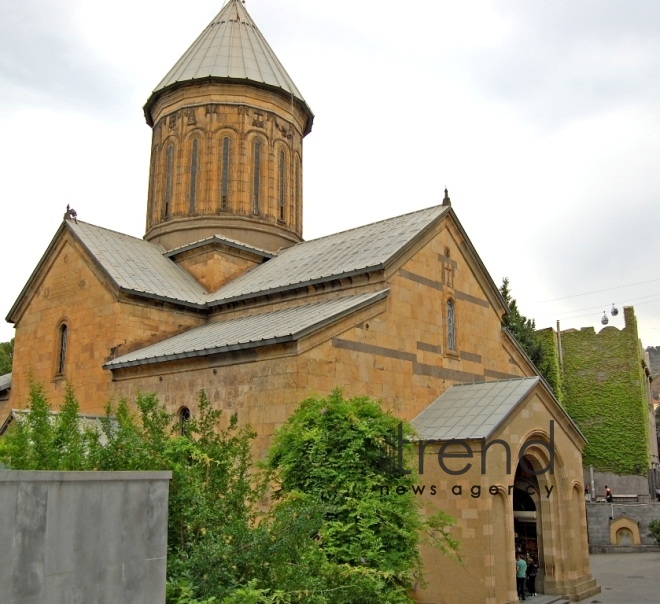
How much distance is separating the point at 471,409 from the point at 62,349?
32.5 ft

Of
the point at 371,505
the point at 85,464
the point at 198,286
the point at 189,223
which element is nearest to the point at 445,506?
the point at 371,505

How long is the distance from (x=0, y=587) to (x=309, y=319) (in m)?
8.32

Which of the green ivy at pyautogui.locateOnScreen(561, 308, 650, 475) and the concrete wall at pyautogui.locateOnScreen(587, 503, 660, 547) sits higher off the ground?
the green ivy at pyautogui.locateOnScreen(561, 308, 650, 475)

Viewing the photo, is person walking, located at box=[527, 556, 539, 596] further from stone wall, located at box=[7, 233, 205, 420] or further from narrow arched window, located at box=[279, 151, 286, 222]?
narrow arched window, located at box=[279, 151, 286, 222]

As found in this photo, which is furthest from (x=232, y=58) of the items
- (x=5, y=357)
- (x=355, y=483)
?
(x=5, y=357)

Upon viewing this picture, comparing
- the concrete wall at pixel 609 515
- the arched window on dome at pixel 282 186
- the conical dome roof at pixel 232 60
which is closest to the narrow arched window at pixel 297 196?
the arched window on dome at pixel 282 186

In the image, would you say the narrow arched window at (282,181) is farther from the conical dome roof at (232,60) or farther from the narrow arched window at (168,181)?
the narrow arched window at (168,181)

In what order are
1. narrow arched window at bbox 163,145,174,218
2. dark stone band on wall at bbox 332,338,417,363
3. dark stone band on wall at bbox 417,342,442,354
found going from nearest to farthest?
dark stone band on wall at bbox 332,338,417,363 < dark stone band on wall at bbox 417,342,442,354 < narrow arched window at bbox 163,145,174,218

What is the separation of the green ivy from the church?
14257mm

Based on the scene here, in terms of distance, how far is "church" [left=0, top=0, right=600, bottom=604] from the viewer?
38.2 feet

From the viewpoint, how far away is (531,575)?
42.3 feet

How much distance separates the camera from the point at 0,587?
14.6 ft

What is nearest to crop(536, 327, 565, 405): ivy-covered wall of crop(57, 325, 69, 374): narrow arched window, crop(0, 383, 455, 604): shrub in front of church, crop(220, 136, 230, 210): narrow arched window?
crop(220, 136, 230, 210): narrow arched window

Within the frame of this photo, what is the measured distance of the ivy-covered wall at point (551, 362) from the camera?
28250 mm
